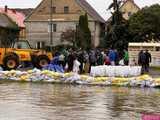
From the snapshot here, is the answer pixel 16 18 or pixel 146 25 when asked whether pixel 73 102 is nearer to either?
pixel 146 25

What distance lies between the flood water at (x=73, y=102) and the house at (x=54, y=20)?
68.8 m

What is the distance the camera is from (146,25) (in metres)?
72.9

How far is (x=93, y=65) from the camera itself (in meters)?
41.1

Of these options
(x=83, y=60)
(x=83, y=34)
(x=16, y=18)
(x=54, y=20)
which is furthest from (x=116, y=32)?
(x=16, y=18)

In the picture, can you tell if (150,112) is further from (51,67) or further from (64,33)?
(64,33)

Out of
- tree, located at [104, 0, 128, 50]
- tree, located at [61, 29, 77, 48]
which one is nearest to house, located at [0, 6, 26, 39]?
tree, located at [61, 29, 77, 48]

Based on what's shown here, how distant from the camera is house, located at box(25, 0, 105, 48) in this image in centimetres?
9950

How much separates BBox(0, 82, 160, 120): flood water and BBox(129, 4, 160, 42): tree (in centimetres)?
4130

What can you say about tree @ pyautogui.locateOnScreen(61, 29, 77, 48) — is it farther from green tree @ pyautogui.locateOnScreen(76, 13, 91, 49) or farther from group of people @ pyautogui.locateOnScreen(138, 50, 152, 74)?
group of people @ pyautogui.locateOnScreen(138, 50, 152, 74)

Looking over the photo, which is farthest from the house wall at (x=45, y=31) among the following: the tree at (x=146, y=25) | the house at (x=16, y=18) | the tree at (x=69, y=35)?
the tree at (x=146, y=25)

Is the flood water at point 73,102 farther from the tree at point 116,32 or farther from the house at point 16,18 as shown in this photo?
the house at point 16,18

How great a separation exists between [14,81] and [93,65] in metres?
9.47

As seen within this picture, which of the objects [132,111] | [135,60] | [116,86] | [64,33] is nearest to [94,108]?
[132,111]

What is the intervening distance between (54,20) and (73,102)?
78041 millimetres
